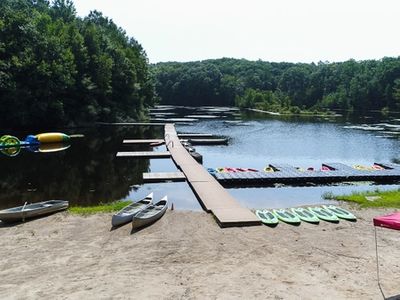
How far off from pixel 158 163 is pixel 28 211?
49.4 feet

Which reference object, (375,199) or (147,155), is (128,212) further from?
(147,155)

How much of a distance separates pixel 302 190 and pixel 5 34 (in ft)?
128

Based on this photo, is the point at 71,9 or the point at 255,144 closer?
the point at 255,144

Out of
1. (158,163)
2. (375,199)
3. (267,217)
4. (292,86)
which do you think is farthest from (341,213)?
(292,86)

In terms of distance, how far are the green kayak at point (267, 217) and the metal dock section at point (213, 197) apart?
26 centimetres

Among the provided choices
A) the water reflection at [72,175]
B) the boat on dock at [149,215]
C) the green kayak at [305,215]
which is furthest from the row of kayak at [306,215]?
the water reflection at [72,175]

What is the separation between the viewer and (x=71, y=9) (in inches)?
3703

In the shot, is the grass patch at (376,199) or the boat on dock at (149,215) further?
the grass patch at (376,199)

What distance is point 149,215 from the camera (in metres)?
14.3

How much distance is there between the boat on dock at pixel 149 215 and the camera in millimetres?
13721

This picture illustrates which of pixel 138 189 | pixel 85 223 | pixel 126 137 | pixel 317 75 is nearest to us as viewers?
pixel 85 223

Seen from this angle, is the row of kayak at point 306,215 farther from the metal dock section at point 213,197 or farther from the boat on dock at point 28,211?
the boat on dock at point 28,211

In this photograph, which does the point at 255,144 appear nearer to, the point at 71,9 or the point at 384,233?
the point at 384,233

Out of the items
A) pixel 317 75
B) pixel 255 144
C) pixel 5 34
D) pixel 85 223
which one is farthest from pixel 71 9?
pixel 85 223
